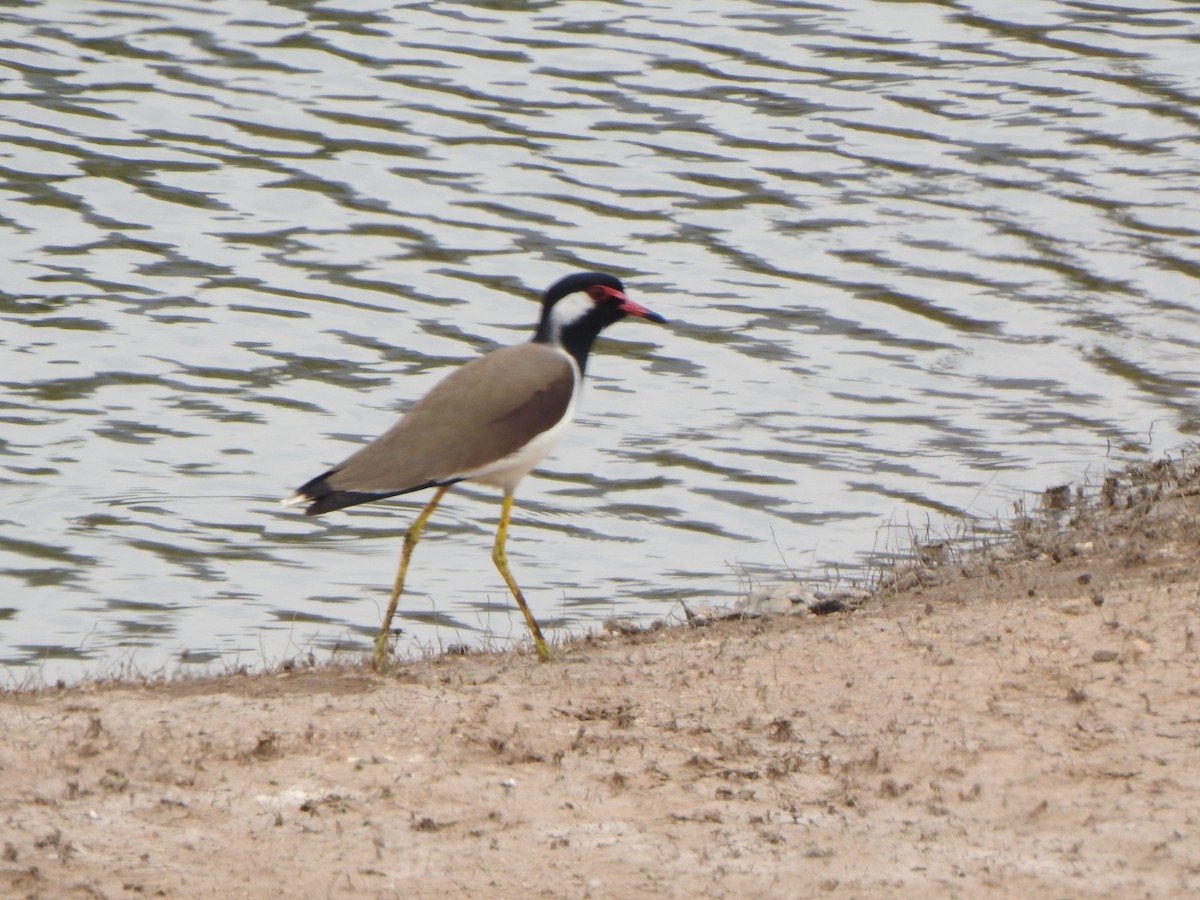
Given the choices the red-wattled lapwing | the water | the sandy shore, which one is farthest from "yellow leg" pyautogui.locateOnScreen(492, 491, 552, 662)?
the water

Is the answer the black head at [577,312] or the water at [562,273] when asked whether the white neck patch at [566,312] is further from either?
the water at [562,273]

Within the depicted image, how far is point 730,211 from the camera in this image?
51.1 ft

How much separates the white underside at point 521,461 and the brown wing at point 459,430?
3 centimetres

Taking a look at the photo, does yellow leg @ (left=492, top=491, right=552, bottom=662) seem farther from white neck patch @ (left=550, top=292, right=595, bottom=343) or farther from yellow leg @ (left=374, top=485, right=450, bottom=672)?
white neck patch @ (left=550, top=292, right=595, bottom=343)

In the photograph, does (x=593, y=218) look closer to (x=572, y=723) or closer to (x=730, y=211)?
(x=730, y=211)

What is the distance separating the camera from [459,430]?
7848 mm

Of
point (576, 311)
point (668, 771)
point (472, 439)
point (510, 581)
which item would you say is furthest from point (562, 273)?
point (668, 771)

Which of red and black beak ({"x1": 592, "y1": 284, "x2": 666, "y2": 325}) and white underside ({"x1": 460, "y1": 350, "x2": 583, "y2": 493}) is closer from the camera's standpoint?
white underside ({"x1": 460, "y1": 350, "x2": 583, "y2": 493})

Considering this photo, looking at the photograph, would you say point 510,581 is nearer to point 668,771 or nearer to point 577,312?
point 577,312

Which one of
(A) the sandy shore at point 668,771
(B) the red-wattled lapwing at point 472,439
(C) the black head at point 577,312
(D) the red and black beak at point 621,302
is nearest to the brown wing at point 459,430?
(B) the red-wattled lapwing at point 472,439

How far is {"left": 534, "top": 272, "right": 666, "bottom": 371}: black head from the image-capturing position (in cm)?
851

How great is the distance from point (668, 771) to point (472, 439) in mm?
2074

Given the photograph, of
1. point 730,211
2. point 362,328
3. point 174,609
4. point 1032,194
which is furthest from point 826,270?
point 174,609

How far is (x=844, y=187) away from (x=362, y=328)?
4.68 meters
